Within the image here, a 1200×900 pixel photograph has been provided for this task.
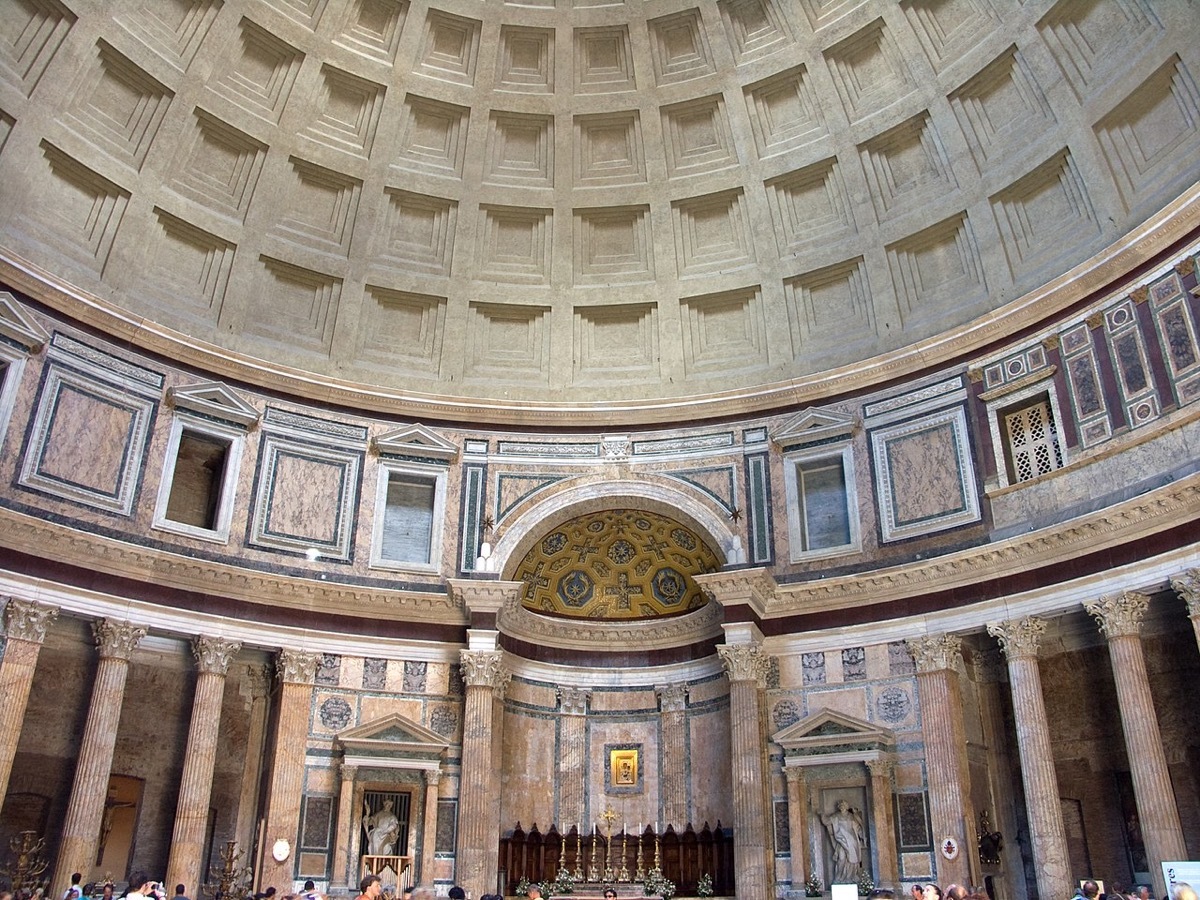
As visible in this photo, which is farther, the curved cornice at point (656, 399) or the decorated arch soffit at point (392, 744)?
the decorated arch soffit at point (392, 744)

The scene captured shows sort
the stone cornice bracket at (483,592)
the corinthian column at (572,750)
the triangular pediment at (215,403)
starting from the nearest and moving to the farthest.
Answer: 1. the triangular pediment at (215,403)
2. the stone cornice bracket at (483,592)
3. the corinthian column at (572,750)

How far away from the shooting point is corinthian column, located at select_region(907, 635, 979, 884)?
21.3 metres

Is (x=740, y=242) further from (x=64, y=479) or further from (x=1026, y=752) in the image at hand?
(x=64, y=479)

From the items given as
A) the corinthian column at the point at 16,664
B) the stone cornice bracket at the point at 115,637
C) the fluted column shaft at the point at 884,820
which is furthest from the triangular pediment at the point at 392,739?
the fluted column shaft at the point at 884,820

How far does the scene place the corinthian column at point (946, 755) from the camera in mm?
21312

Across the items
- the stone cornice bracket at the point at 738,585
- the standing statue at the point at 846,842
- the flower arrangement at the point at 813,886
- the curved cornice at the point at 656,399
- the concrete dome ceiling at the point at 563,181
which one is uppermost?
the concrete dome ceiling at the point at 563,181

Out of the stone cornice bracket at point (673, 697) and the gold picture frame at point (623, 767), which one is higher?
the stone cornice bracket at point (673, 697)

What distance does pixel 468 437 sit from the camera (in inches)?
1120

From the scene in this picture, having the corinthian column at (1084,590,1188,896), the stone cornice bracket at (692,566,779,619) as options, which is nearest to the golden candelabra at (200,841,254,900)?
the stone cornice bracket at (692,566,779,619)

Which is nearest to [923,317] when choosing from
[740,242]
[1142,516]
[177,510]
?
[740,242]

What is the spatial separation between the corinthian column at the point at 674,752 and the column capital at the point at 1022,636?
29.2 feet

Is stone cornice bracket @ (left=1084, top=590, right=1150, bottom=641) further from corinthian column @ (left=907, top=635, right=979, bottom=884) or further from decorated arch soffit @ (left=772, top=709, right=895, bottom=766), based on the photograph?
decorated arch soffit @ (left=772, top=709, right=895, bottom=766)

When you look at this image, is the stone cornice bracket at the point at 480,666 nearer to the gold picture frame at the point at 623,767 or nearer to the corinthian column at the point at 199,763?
the gold picture frame at the point at 623,767

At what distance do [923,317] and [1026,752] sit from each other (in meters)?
11.1
